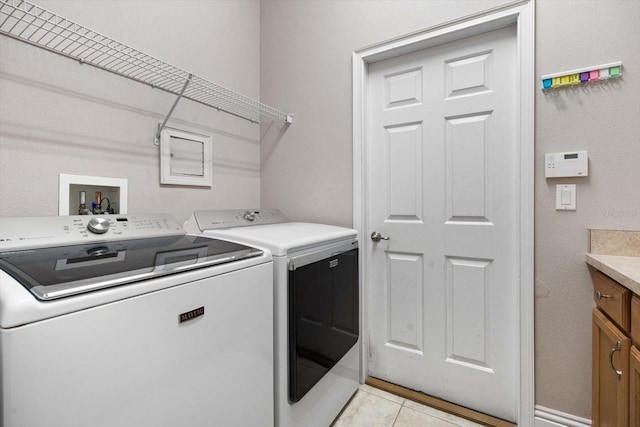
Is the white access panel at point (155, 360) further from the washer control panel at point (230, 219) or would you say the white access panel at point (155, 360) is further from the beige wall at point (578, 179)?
the beige wall at point (578, 179)

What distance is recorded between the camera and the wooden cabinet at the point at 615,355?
3.03 ft

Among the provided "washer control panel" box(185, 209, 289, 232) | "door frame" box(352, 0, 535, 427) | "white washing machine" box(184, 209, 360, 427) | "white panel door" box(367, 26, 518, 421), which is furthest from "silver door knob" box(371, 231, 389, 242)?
"door frame" box(352, 0, 535, 427)

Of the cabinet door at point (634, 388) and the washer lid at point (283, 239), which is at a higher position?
the washer lid at point (283, 239)

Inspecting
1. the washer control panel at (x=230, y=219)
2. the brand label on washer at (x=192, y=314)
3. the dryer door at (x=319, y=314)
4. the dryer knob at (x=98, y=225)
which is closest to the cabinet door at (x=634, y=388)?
the dryer door at (x=319, y=314)

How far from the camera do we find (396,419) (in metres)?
1.60

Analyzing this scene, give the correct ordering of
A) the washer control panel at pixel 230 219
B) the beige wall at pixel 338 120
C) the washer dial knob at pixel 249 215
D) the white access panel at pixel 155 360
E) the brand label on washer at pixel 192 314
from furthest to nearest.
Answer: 1. the washer dial knob at pixel 249 215
2. the washer control panel at pixel 230 219
3. the beige wall at pixel 338 120
4. the brand label on washer at pixel 192 314
5. the white access panel at pixel 155 360

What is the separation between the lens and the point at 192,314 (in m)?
0.88

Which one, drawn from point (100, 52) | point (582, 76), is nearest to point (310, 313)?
point (100, 52)

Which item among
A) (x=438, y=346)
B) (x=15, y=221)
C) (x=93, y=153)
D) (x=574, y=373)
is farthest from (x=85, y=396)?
(x=574, y=373)

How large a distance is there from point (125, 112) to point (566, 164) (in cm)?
211

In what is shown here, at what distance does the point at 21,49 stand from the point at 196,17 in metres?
0.93

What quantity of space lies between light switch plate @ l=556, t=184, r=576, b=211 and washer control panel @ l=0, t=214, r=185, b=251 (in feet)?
5.87

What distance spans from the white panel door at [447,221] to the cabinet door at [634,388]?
616mm

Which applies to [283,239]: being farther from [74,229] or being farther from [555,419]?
[555,419]
